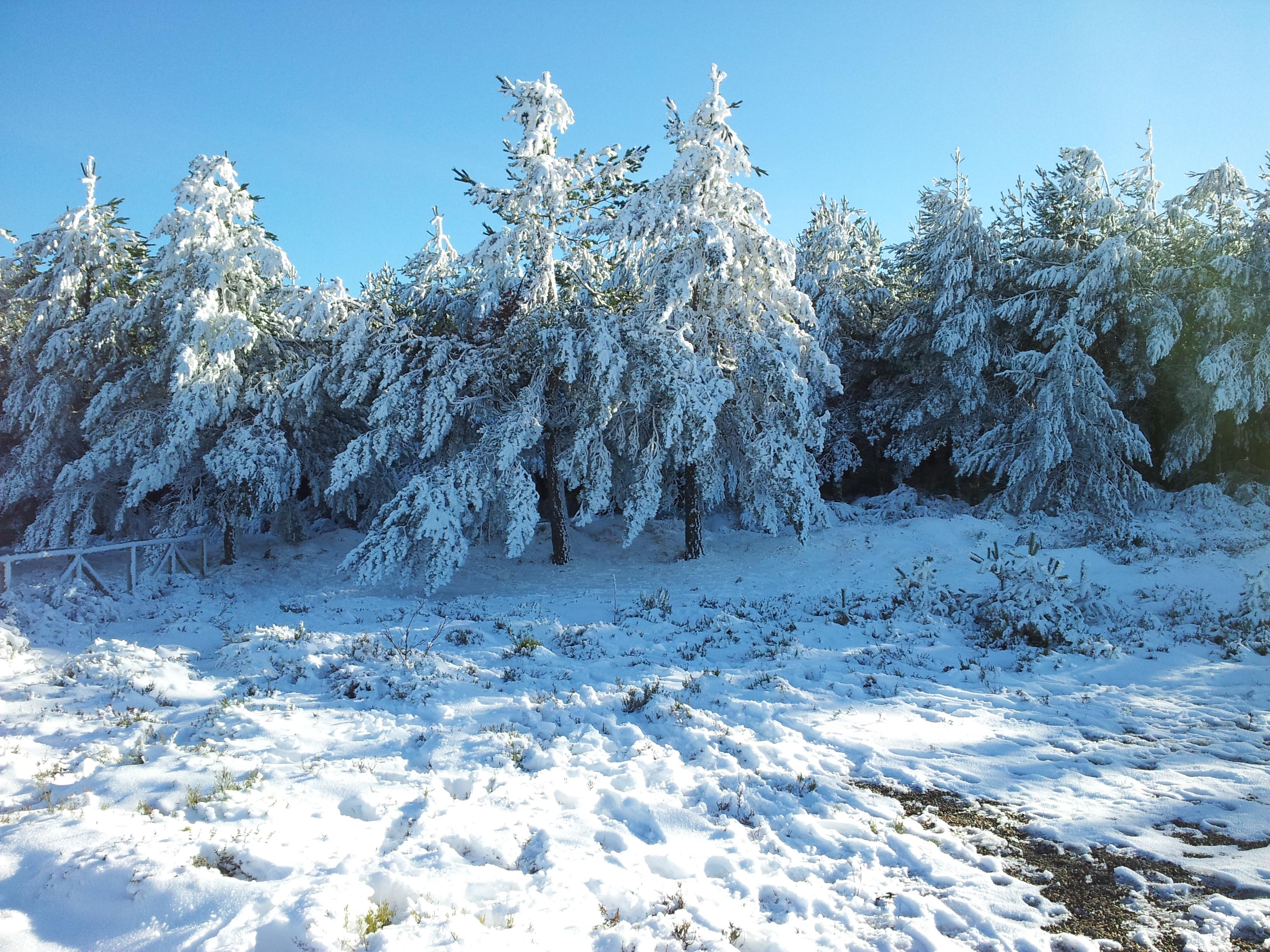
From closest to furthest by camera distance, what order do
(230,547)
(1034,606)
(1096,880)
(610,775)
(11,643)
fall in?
(1096,880)
(610,775)
(11,643)
(1034,606)
(230,547)

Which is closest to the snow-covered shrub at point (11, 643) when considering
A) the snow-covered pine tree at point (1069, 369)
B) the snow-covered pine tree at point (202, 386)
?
the snow-covered pine tree at point (202, 386)

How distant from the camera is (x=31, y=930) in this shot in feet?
9.93

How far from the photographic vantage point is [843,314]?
2523 centimetres

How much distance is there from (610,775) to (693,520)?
11.7 metres

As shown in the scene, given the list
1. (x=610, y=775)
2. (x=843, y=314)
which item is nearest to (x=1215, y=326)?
(x=843, y=314)

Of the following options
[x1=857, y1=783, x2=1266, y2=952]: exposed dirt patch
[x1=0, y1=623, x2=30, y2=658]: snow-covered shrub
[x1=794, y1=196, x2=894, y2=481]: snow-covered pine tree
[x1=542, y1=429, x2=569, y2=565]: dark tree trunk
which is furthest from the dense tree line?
[x1=857, y1=783, x2=1266, y2=952]: exposed dirt patch

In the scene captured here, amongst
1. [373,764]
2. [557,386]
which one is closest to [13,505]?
[557,386]

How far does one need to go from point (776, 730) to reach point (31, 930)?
5198 mm

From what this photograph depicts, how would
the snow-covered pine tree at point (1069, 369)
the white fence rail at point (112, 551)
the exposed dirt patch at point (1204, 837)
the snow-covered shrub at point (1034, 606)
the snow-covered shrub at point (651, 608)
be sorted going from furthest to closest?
the snow-covered pine tree at point (1069, 369) → the white fence rail at point (112, 551) → the snow-covered shrub at point (651, 608) → the snow-covered shrub at point (1034, 606) → the exposed dirt patch at point (1204, 837)

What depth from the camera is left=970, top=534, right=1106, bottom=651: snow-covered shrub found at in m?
9.38

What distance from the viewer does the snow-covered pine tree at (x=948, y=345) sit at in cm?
2184

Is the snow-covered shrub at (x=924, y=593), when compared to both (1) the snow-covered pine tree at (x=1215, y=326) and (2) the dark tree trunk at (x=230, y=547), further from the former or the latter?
(2) the dark tree trunk at (x=230, y=547)

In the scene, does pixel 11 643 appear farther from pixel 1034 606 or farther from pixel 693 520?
pixel 1034 606

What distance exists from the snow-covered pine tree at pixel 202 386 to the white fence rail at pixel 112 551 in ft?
2.37
